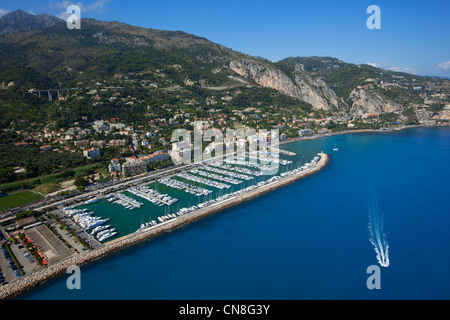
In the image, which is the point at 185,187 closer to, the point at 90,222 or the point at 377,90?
the point at 90,222

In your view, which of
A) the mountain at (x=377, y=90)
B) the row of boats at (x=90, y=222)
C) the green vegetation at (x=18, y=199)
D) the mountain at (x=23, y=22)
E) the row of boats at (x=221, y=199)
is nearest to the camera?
the row of boats at (x=90, y=222)

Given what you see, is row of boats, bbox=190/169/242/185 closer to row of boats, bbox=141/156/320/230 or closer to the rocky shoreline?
row of boats, bbox=141/156/320/230

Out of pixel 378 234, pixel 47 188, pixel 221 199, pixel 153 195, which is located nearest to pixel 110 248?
pixel 153 195

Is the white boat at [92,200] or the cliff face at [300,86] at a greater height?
the cliff face at [300,86]

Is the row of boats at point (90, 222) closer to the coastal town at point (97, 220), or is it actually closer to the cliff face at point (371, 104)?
the coastal town at point (97, 220)

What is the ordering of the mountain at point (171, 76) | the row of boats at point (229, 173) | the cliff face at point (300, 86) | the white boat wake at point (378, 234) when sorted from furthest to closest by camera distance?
the cliff face at point (300, 86) < the mountain at point (171, 76) < the row of boats at point (229, 173) < the white boat wake at point (378, 234)

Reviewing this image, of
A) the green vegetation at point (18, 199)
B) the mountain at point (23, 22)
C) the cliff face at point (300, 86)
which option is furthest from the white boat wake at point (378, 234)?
the mountain at point (23, 22)
